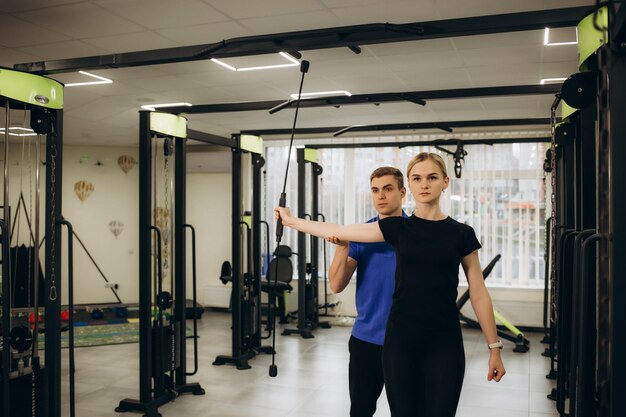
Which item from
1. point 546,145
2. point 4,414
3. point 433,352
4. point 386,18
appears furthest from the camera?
point 546,145

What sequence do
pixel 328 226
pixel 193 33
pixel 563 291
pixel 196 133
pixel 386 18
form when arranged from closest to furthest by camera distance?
pixel 328 226 → pixel 563 291 → pixel 386 18 → pixel 193 33 → pixel 196 133

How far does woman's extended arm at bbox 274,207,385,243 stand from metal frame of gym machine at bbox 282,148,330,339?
16.0ft

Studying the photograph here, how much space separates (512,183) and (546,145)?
0.66 m

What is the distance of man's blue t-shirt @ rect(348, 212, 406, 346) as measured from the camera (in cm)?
253

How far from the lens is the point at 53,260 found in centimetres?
354

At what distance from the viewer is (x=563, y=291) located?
334cm

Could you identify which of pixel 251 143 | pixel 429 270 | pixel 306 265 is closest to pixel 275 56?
pixel 251 143

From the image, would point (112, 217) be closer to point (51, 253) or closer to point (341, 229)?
point (51, 253)

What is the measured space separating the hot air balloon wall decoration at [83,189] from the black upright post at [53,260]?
6.88m

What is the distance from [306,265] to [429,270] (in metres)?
5.79

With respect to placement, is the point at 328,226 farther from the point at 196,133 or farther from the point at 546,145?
the point at 546,145

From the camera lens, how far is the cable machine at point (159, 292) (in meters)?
4.42

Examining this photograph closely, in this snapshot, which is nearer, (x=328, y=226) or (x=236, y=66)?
(x=328, y=226)

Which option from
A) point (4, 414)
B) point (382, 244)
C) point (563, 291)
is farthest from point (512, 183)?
point (4, 414)
